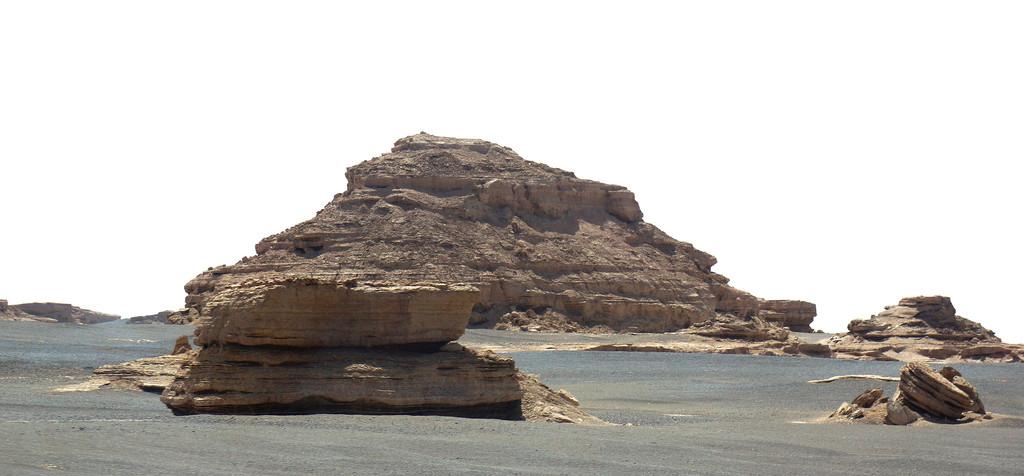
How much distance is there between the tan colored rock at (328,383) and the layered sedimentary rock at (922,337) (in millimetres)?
32852

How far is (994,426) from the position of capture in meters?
16.1

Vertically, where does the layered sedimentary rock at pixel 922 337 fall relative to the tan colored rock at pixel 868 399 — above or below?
above

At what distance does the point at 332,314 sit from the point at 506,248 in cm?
5348

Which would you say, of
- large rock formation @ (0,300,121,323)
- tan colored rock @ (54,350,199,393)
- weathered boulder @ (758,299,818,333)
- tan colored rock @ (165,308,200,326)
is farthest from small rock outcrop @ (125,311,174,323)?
tan colored rock @ (54,350,199,393)

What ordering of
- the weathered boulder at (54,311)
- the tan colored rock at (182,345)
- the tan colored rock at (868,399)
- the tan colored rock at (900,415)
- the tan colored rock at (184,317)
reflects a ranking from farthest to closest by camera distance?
the weathered boulder at (54,311) → the tan colored rock at (184,317) → the tan colored rock at (182,345) → the tan colored rock at (868,399) → the tan colored rock at (900,415)

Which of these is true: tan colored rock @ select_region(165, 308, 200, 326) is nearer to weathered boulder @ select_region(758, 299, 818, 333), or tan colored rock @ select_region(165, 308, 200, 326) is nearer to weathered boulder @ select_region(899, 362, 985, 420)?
weathered boulder @ select_region(758, 299, 818, 333)

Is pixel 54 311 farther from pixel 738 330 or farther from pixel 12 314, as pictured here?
pixel 738 330

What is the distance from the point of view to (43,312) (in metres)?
90.8

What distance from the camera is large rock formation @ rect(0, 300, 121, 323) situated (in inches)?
3142

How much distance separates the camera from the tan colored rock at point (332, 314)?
543 inches

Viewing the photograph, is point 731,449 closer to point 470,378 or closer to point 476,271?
point 470,378

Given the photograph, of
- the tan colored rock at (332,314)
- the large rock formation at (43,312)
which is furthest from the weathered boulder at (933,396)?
the large rock formation at (43,312)

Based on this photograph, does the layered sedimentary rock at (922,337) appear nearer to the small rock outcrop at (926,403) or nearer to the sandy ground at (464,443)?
the sandy ground at (464,443)

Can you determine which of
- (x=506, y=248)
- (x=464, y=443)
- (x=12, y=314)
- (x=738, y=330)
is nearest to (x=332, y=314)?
(x=464, y=443)
